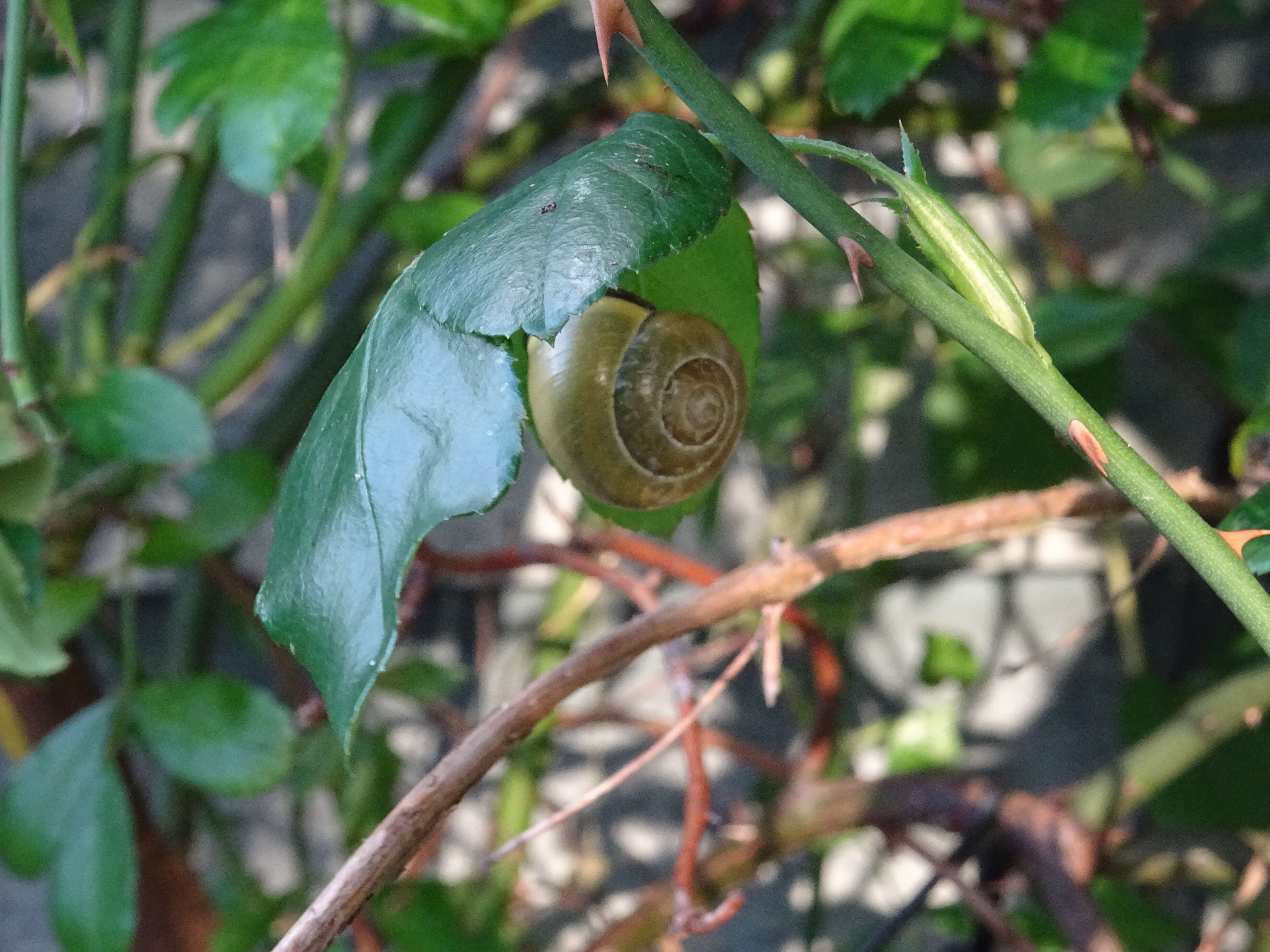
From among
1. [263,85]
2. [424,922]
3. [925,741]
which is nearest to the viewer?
[263,85]

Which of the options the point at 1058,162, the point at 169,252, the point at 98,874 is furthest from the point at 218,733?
the point at 1058,162

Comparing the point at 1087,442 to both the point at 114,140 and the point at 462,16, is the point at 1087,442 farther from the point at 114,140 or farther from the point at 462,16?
the point at 114,140

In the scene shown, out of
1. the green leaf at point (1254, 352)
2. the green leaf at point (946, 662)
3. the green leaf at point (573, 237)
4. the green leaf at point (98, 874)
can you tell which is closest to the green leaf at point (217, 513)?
the green leaf at point (98, 874)

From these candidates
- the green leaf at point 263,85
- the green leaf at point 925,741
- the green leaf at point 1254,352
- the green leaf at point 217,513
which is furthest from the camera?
the green leaf at point 925,741

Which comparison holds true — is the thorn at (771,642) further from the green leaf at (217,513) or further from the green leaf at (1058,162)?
the green leaf at (1058,162)

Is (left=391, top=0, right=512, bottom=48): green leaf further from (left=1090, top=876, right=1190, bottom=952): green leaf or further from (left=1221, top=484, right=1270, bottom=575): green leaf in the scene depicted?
(left=1090, top=876, right=1190, bottom=952): green leaf

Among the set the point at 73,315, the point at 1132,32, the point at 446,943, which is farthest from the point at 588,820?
the point at 1132,32
